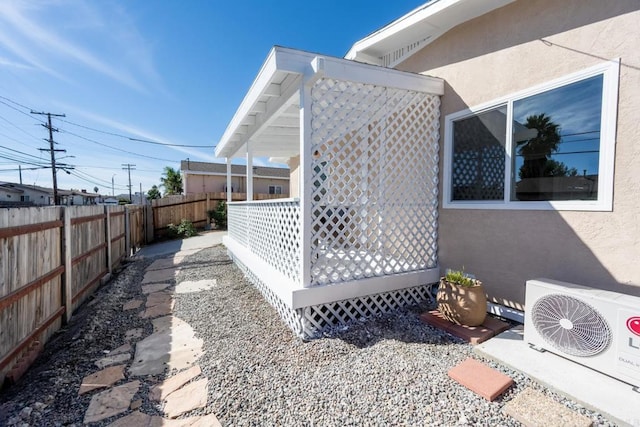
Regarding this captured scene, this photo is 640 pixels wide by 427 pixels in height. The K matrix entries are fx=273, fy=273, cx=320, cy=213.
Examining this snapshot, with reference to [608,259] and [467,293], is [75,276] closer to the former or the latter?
[467,293]

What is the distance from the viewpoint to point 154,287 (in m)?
5.34

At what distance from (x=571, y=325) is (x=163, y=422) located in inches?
135

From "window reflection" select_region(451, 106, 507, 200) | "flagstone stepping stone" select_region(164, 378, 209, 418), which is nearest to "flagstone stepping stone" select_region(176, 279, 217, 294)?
"flagstone stepping stone" select_region(164, 378, 209, 418)

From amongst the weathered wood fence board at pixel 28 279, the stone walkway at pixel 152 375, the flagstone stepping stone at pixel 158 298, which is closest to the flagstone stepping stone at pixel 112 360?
the stone walkway at pixel 152 375

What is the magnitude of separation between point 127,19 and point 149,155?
23763 mm

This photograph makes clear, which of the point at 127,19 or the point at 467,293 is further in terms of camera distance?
the point at 127,19

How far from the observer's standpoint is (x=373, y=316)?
358 cm

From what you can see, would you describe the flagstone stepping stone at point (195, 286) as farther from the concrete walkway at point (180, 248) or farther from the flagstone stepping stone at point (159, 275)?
the concrete walkway at point (180, 248)

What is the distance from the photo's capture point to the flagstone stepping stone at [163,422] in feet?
6.41

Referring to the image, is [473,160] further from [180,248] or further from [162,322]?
[180,248]

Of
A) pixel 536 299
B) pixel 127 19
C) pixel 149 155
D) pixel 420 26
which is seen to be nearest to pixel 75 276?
pixel 536 299

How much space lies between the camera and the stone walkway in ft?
6.75

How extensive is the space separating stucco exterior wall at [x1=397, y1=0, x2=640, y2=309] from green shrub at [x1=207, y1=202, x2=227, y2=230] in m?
12.6

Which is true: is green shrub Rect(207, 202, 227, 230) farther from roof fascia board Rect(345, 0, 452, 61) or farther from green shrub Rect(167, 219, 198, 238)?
roof fascia board Rect(345, 0, 452, 61)
